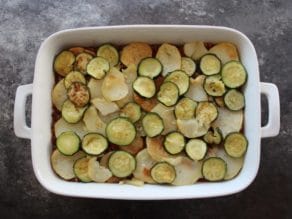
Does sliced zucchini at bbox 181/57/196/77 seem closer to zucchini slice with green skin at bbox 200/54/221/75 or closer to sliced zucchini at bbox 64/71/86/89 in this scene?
zucchini slice with green skin at bbox 200/54/221/75

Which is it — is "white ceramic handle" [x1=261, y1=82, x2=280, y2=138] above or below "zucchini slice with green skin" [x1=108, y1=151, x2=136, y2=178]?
above

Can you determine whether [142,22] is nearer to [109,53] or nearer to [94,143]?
[109,53]

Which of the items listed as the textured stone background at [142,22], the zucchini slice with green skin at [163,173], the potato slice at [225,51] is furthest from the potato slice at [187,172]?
the potato slice at [225,51]

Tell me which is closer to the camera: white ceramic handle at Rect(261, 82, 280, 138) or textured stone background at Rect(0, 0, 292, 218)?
white ceramic handle at Rect(261, 82, 280, 138)

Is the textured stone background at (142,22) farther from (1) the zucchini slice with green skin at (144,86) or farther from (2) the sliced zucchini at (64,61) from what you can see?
(1) the zucchini slice with green skin at (144,86)

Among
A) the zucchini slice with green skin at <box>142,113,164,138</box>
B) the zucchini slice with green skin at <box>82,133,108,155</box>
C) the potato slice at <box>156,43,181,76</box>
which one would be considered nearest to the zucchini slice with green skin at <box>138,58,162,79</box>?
the potato slice at <box>156,43,181,76</box>
